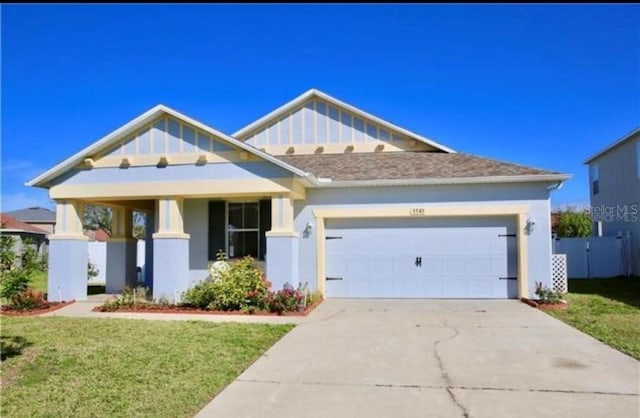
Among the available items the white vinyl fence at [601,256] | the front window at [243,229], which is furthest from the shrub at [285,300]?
the white vinyl fence at [601,256]

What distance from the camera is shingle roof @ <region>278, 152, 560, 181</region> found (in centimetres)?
1392

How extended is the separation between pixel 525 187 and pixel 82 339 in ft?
35.8

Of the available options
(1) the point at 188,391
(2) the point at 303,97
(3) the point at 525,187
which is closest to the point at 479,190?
(3) the point at 525,187

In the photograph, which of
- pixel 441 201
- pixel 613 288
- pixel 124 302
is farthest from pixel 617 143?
pixel 124 302

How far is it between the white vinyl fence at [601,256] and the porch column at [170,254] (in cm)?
1447

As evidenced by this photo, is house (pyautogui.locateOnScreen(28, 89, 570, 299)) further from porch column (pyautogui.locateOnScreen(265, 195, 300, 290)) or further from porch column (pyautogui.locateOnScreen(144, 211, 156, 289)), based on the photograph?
porch column (pyautogui.locateOnScreen(144, 211, 156, 289))

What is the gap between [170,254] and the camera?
42.9 ft

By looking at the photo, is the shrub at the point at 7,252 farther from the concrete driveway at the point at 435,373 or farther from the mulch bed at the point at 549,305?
the mulch bed at the point at 549,305

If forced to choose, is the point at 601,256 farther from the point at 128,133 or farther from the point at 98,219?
the point at 98,219

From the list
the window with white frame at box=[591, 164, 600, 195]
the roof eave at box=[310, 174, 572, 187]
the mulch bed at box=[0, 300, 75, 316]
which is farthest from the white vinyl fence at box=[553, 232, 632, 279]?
the mulch bed at box=[0, 300, 75, 316]

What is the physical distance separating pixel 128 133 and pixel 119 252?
473 cm

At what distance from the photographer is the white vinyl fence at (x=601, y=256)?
19219 millimetres

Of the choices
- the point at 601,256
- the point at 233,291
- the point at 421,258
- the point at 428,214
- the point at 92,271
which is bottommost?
the point at 92,271

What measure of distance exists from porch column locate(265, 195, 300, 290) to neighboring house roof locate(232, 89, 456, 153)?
5.99 m
